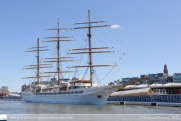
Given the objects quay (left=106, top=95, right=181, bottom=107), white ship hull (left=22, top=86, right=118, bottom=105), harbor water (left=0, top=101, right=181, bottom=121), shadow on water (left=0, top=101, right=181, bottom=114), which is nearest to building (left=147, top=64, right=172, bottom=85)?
quay (left=106, top=95, right=181, bottom=107)

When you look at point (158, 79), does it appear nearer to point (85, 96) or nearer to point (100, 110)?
point (85, 96)

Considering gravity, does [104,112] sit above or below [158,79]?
A: below

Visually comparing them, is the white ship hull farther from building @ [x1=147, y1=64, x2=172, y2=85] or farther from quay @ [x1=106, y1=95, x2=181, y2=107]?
building @ [x1=147, y1=64, x2=172, y2=85]

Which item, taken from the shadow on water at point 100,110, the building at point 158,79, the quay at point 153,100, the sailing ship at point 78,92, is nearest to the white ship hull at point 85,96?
the sailing ship at point 78,92

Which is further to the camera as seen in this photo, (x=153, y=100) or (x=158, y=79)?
(x=158, y=79)

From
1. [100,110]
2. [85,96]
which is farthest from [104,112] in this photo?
[85,96]

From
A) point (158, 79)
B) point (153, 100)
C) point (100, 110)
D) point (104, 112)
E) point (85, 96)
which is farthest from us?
point (158, 79)

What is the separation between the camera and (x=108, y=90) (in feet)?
172

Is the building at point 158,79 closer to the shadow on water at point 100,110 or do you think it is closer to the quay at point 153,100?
the quay at point 153,100

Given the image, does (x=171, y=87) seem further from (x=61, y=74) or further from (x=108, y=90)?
(x=61, y=74)

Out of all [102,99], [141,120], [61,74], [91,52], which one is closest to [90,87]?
[102,99]

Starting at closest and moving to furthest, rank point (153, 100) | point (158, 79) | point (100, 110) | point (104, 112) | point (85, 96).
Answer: point (104, 112)
point (100, 110)
point (85, 96)
point (153, 100)
point (158, 79)

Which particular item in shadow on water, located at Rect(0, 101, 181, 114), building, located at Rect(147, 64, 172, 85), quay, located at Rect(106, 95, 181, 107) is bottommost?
shadow on water, located at Rect(0, 101, 181, 114)

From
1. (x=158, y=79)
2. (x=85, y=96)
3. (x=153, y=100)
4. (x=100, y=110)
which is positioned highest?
(x=158, y=79)
